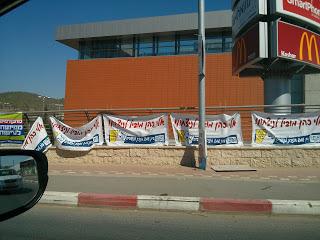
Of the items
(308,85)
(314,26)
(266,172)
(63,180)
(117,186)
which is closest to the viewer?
(117,186)

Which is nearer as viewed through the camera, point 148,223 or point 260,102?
point 148,223

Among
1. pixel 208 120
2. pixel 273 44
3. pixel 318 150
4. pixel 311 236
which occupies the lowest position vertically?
pixel 311 236

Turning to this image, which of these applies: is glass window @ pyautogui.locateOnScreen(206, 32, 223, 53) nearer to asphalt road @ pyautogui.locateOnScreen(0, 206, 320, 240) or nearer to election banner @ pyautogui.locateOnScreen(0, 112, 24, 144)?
election banner @ pyautogui.locateOnScreen(0, 112, 24, 144)

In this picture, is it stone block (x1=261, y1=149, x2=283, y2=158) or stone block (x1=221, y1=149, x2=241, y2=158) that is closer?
stone block (x1=261, y1=149, x2=283, y2=158)

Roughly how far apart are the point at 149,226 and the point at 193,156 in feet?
21.4

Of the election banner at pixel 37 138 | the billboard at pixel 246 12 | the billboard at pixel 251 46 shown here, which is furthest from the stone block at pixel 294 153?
the election banner at pixel 37 138

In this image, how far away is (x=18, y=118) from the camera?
15.8 metres

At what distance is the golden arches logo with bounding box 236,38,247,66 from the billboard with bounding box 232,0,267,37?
0.41 metres

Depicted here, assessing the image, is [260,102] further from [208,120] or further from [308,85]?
[208,120]

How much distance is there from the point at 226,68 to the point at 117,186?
68.3ft

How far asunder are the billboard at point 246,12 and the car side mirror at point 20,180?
1126cm

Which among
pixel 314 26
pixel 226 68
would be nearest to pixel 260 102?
pixel 226 68

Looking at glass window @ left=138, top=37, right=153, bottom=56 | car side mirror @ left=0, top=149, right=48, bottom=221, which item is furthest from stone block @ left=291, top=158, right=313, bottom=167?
glass window @ left=138, top=37, right=153, bottom=56

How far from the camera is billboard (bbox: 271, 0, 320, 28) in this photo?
1254 centimetres
